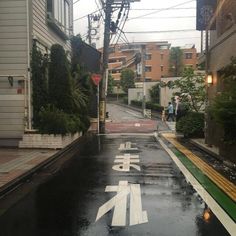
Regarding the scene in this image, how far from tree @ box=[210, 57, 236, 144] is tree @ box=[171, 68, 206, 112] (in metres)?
10.8

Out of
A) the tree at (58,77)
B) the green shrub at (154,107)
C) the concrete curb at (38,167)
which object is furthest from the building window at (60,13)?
the green shrub at (154,107)

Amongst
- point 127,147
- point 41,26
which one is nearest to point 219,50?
point 127,147

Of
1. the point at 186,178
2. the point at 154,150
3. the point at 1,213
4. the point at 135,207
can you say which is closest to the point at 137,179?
the point at 186,178

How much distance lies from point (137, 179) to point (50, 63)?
873 centimetres

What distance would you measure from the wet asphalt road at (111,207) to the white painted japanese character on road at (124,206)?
0.05ft

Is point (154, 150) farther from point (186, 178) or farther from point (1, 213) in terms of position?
point (1, 213)

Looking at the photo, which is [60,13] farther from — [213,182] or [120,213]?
[120,213]

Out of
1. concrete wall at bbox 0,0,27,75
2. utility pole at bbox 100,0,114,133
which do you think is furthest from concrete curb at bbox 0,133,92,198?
utility pole at bbox 100,0,114,133

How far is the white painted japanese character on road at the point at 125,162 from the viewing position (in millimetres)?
12566

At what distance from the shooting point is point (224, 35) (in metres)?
16.6

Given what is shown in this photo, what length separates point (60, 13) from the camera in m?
23.1

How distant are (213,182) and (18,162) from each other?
551 centimetres

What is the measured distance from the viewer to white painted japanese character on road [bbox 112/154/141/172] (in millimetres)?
12566

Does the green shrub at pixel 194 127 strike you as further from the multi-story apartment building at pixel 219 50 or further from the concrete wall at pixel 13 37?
the concrete wall at pixel 13 37
